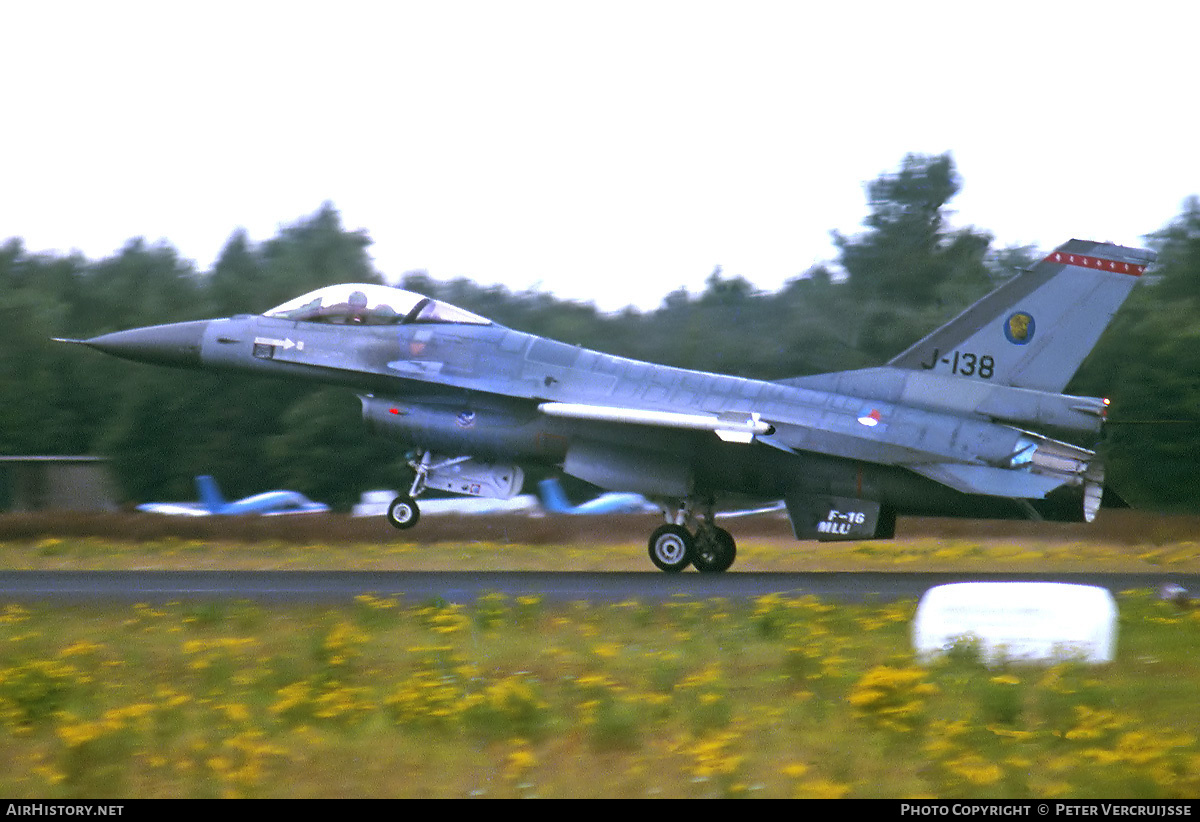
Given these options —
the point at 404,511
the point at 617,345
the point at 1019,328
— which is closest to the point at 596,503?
the point at 617,345

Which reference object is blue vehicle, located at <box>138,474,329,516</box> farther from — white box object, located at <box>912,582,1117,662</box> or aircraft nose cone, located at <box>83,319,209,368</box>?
white box object, located at <box>912,582,1117,662</box>

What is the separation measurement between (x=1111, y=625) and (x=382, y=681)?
527 cm

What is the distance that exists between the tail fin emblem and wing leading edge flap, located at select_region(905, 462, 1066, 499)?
1.77 m

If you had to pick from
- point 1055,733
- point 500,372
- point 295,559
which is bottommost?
point 295,559

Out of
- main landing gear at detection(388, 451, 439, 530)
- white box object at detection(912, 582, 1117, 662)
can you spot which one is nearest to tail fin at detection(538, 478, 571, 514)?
main landing gear at detection(388, 451, 439, 530)

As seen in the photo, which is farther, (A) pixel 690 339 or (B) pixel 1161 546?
(A) pixel 690 339

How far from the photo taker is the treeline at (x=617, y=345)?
1629 inches

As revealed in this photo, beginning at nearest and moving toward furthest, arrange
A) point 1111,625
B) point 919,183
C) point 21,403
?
point 1111,625
point 21,403
point 919,183

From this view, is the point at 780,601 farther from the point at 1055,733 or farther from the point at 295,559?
the point at 295,559

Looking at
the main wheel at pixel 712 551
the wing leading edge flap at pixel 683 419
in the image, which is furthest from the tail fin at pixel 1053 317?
the main wheel at pixel 712 551

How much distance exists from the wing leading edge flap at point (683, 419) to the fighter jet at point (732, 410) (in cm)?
3

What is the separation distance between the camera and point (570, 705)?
8641 mm

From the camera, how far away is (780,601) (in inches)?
512

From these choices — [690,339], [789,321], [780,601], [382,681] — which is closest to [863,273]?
[789,321]
